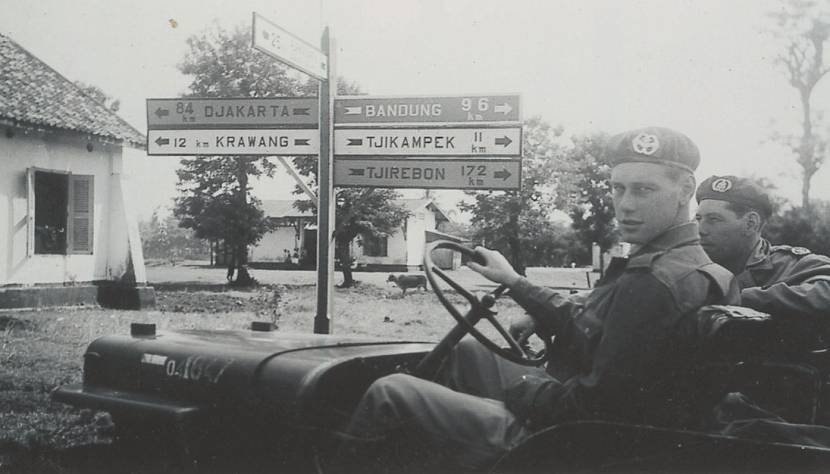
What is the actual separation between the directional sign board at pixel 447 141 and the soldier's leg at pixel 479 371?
3766 millimetres

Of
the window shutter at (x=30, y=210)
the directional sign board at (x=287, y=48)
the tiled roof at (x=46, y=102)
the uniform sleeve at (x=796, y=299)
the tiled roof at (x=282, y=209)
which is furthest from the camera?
the tiled roof at (x=282, y=209)

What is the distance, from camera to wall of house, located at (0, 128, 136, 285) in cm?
1057

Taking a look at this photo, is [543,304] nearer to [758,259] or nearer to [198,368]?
[198,368]

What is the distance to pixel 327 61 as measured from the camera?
6164 mm

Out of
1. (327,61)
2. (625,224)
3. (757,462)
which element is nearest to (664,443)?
(757,462)

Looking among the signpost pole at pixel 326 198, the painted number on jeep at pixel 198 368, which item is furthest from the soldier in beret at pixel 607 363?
the signpost pole at pixel 326 198

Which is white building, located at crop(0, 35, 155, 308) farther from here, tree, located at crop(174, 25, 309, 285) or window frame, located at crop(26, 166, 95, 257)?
tree, located at crop(174, 25, 309, 285)

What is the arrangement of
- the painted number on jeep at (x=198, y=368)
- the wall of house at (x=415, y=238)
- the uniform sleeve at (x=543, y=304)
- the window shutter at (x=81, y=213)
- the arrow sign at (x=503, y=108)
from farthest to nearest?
the wall of house at (x=415, y=238) → the window shutter at (x=81, y=213) → the arrow sign at (x=503, y=108) → the painted number on jeep at (x=198, y=368) → the uniform sleeve at (x=543, y=304)

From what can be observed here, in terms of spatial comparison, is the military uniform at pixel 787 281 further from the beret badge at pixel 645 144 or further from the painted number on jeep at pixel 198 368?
the painted number on jeep at pixel 198 368

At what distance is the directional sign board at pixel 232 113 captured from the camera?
6191 millimetres

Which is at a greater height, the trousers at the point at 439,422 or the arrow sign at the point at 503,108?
the arrow sign at the point at 503,108

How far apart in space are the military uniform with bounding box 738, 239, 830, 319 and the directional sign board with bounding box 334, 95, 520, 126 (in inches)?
115

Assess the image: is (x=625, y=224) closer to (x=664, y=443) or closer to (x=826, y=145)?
(x=664, y=443)

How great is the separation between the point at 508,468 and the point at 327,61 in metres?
4.96
